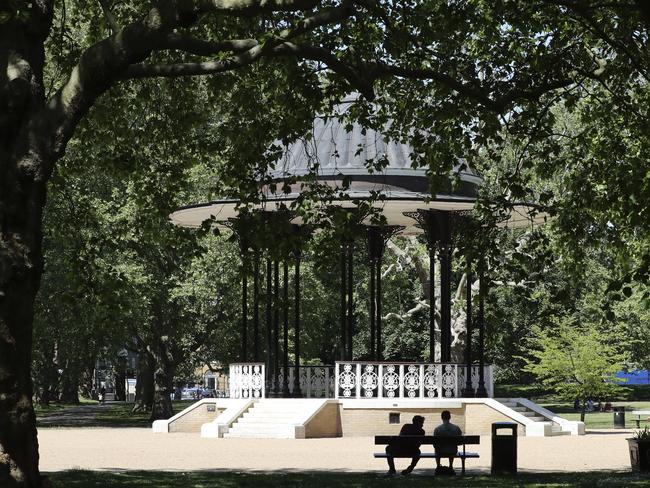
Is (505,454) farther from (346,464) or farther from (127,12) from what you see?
(127,12)

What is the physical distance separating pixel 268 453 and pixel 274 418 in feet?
27.3

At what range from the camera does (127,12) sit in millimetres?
23453

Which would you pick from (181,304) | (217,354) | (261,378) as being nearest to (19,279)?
(261,378)

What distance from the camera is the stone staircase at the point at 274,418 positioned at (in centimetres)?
3397

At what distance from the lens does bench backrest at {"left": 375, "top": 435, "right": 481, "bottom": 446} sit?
21.1 m

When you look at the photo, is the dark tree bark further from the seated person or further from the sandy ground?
the seated person

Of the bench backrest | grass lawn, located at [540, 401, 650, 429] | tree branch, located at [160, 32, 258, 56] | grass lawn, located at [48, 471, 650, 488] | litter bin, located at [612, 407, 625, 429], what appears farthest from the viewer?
grass lawn, located at [540, 401, 650, 429]

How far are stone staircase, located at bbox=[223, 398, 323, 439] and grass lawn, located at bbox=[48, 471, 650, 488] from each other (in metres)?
12.6

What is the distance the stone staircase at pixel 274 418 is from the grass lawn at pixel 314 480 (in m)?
12.6

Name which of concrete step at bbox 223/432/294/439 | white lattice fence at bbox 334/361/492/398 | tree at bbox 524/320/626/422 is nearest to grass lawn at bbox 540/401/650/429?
tree at bbox 524/320/626/422

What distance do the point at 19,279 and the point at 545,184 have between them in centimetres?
4662

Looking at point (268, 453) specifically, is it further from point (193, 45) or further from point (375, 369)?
point (193, 45)

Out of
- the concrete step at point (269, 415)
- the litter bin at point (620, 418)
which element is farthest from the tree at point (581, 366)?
the concrete step at point (269, 415)

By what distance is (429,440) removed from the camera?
21156 millimetres
